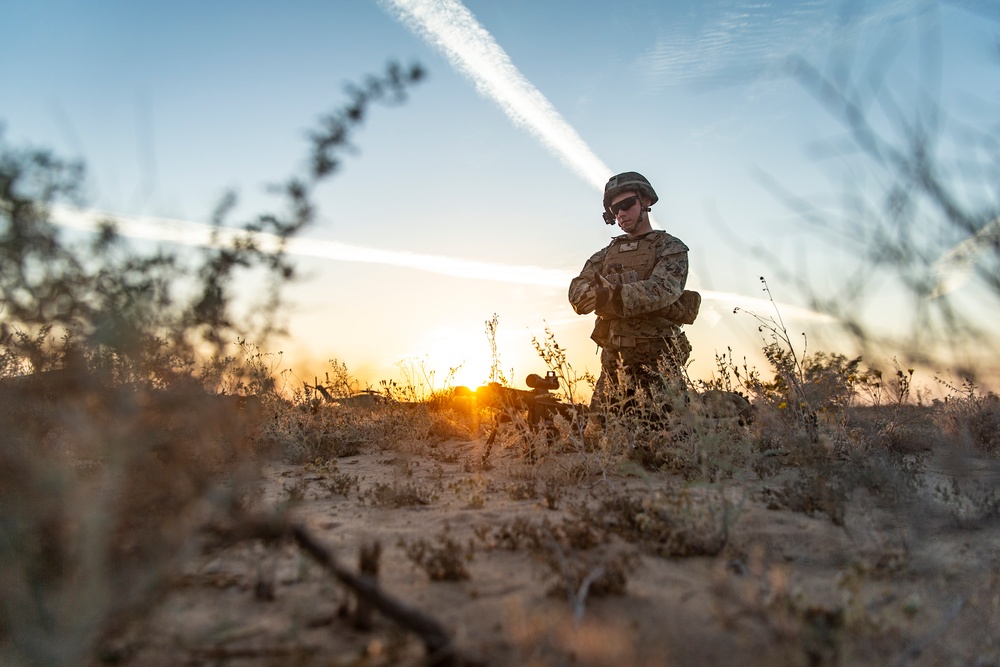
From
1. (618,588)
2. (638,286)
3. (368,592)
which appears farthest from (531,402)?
(368,592)

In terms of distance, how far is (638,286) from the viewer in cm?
558

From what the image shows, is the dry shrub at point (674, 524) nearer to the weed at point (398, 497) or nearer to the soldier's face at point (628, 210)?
the weed at point (398, 497)

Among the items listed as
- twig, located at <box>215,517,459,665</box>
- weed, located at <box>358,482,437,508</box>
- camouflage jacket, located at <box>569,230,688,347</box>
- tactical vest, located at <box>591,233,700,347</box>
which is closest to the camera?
twig, located at <box>215,517,459,665</box>

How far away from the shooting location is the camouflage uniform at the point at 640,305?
18.4ft

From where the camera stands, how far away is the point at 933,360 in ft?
7.30

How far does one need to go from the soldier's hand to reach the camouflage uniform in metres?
0.02

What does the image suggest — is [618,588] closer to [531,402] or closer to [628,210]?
[531,402]

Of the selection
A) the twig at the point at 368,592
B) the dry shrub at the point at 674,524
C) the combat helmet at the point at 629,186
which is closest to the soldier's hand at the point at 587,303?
the combat helmet at the point at 629,186

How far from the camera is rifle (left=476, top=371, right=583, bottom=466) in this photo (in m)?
5.17

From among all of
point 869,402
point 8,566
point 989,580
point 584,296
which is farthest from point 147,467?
point 869,402

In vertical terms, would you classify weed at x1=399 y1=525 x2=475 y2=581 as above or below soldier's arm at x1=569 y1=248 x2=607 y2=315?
below

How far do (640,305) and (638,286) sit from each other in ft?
0.60

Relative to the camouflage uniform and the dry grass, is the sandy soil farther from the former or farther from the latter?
the camouflage uniform

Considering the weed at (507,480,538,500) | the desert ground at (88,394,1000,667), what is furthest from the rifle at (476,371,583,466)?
the weed at (507,480,538,500)
